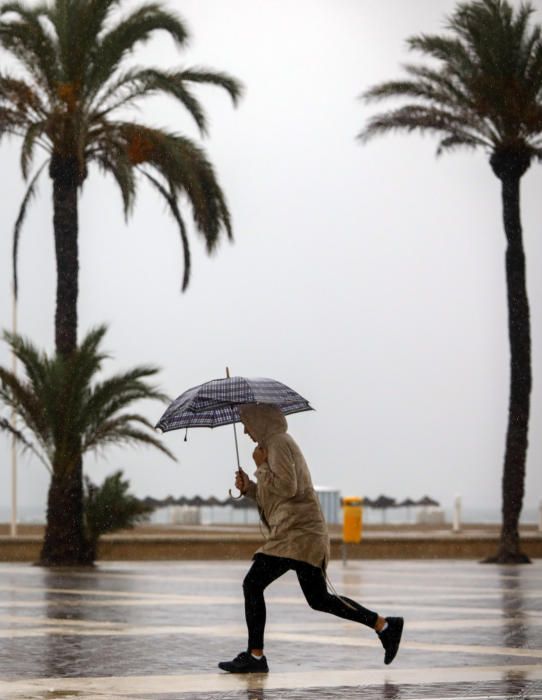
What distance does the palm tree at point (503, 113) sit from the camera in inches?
1210

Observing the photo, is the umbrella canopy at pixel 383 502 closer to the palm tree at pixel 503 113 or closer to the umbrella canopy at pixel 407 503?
the umbrella canopy at pixel 407 503

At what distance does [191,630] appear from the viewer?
13.4 metres

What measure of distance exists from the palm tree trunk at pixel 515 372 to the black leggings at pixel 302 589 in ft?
72.4

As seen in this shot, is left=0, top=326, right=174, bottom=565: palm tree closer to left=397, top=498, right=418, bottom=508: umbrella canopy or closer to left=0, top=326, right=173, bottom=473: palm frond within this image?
left=0, top=326, right=173, bottom=473: palm frond

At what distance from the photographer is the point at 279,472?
9.46 meters

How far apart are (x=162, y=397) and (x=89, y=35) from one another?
6.26m

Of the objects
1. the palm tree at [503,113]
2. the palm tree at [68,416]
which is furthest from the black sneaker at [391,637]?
the palm tree at [503,113]

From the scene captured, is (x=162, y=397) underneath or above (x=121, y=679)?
above

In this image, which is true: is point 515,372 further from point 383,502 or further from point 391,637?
point 383,502

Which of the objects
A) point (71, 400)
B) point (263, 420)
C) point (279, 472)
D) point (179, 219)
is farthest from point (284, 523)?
point (179, 219)

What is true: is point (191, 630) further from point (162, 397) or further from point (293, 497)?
point (162, 397)

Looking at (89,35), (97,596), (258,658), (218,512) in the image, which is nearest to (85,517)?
(89,35)

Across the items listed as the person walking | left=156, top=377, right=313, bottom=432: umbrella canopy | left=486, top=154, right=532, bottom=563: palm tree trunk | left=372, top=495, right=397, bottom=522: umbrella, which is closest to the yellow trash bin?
left=486, top=154, right=532, bottom=563: palm tree trunk

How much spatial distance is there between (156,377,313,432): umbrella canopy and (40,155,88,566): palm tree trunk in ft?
55.8
